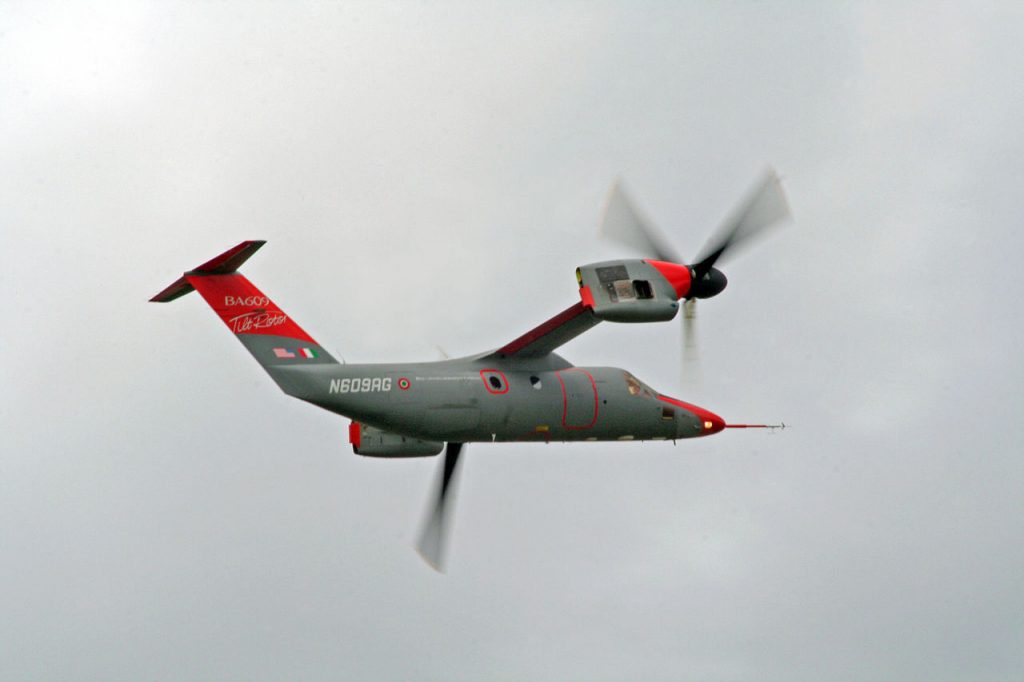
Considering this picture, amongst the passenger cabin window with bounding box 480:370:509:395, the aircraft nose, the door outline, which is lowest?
the aircraft nose

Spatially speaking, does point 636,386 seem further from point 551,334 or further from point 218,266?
point 218,266

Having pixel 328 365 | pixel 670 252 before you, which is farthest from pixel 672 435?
pixel 328 365

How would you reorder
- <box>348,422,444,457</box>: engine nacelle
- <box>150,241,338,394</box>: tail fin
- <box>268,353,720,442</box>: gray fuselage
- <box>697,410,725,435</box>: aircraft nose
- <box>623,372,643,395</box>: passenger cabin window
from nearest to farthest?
<box>268,353,720,442</box>: gray fuselage < <box>150,241,338,394</box>: tail fin < <box>623,372,643,395</box>: passenger cabin window < <box>348,422,444,457</box>: engine nacelle < <box>697,410,725,435</box>: aircraft nose

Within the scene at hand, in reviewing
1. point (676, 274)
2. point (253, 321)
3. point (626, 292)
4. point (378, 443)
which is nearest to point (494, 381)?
point (378, 443)

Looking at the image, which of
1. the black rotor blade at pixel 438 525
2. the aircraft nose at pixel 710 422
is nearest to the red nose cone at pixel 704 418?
the aircraft nose at pixel 710 422

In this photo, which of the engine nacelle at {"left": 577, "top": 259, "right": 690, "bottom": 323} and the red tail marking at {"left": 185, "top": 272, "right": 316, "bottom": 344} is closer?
the engine nacelle at {"left": 577, "top": 259, "right": 690, "bottom": 323}

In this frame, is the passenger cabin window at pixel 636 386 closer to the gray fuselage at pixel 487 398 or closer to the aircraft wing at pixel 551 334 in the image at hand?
the gray fuselage at pixel 487 398

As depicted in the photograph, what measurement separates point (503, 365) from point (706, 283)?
6.31 metres

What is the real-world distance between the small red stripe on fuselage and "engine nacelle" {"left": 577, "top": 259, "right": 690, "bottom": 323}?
6.62 ft

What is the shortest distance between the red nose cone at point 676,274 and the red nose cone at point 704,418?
6.02 metres

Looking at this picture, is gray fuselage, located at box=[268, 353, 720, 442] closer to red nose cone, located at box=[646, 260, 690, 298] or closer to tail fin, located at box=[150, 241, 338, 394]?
tail fin, located at box=[150, 241, 338, 394]

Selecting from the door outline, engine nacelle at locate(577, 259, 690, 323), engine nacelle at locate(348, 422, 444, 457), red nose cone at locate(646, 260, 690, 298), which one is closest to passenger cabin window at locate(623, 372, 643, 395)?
the door outline

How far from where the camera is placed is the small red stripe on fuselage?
2287 inches

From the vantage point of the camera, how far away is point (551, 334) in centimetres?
5900
